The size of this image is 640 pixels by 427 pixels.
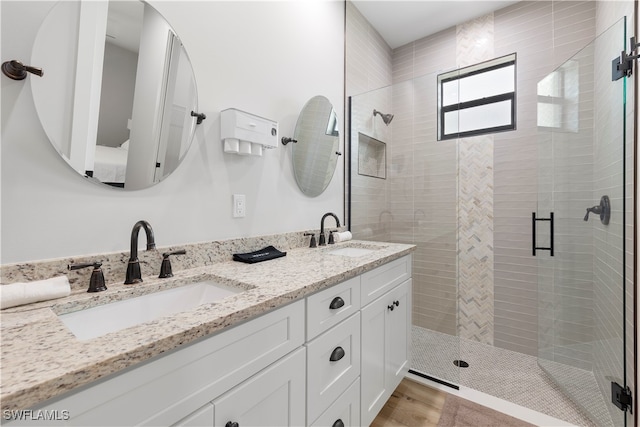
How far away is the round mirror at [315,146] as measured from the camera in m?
1.94

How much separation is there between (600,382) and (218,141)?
264 centimetres

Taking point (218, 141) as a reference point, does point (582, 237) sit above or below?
below

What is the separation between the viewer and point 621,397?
4.77 feet

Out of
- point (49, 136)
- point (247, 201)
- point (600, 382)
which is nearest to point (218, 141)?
point (247, 201)

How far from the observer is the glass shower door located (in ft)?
5.02

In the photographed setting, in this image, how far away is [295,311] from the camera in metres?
0.97

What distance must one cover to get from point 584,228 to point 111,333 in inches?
99.3

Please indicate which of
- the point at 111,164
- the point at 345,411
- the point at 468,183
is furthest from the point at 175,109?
the point at 468,183

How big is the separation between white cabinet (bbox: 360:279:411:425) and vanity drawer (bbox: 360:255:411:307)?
0.13ft

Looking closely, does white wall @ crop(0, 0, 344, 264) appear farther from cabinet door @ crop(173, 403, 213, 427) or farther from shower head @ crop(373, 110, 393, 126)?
cabinet door @ crop(173, 403, 213, 427)

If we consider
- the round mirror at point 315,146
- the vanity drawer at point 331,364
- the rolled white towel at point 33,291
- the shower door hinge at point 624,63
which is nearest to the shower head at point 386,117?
the round mirror at point 315,146

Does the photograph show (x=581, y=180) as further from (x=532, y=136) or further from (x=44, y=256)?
(x=44, y=256)

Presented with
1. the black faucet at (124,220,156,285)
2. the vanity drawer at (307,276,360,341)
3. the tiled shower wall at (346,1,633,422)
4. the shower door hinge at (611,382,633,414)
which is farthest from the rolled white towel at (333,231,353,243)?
the shower door hinge at (611,382,633,414)

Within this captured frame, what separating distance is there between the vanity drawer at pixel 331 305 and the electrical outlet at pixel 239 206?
2.19 feet
